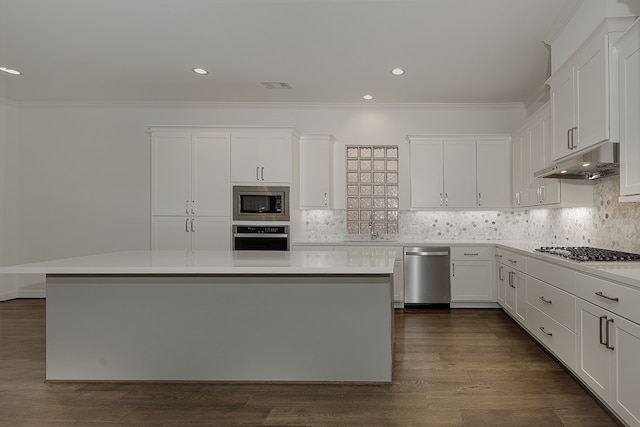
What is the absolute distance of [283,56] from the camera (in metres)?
3.81

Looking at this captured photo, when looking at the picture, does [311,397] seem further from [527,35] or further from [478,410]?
[527,35]

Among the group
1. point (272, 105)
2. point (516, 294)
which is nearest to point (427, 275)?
point (516, 294)

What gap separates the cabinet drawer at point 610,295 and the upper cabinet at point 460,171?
8.85 feet

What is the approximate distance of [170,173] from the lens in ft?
16.4

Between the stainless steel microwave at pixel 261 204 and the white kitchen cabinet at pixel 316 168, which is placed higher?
the white kitchen cabinet at pixel 316 168

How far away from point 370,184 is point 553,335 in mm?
3024

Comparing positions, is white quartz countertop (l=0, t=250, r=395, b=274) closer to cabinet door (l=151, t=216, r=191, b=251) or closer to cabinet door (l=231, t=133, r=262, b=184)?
cabinet door (l=151, t=216, r=191, b=251)

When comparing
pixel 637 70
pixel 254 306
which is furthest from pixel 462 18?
pixel 254 306

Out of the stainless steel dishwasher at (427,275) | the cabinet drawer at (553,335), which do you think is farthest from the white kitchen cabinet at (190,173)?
the cabinet drawer at (553,335)

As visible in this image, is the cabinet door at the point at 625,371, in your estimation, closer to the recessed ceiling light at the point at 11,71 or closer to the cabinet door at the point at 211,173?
the cabinet door at the point at 211,173

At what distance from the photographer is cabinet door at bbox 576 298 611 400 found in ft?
7.39

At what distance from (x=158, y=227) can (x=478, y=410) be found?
4120mm

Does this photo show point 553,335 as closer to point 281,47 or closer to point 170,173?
point 281,47

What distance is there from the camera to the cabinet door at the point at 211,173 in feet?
16.2
